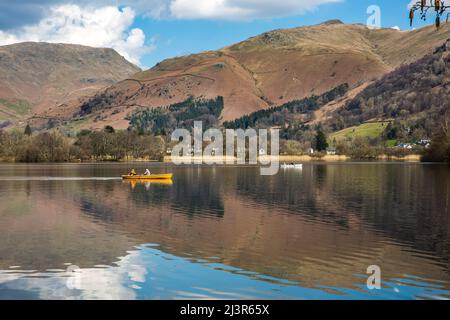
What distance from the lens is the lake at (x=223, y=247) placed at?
88.9 ft

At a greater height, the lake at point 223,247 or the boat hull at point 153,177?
the boat hull at point 153,177

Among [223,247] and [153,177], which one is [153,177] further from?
[223,247]

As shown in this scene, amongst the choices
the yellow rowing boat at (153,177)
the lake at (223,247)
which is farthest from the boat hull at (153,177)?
the lake at (223,247)

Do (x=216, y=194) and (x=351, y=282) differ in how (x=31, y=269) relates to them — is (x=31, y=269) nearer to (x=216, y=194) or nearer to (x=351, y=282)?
(x=351, y=282)

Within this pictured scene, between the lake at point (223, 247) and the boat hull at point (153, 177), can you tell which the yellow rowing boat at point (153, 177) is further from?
the lake at point (223, 247)

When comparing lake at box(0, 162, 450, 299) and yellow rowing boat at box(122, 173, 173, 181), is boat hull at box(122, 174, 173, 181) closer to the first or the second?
yellow rowing boat at box(122, 173, 173, 181)

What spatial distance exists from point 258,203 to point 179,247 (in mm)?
30890

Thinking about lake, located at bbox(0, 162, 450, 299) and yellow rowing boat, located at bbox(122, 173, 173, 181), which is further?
yellow rowing boat, located at bbox(122, 173, 173, 181)

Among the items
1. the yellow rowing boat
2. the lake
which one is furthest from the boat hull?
the lake

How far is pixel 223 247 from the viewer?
125ft

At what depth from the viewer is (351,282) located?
28.1 metres

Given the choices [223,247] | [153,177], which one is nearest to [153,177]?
[153,177]

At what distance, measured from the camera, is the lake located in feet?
88.9
